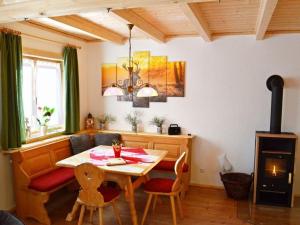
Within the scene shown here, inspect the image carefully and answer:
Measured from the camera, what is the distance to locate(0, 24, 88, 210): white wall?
10.9 feet

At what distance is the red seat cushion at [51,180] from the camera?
321cm

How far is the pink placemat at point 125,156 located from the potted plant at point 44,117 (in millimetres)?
865

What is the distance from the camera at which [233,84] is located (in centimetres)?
426

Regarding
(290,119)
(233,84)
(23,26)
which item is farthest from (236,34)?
(23,26)

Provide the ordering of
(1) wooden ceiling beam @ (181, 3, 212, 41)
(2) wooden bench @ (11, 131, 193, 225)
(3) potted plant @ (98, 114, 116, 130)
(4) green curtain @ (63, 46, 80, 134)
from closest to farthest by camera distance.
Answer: (1) wooden ceiling beam @ (181, 3, 212, 41), (2) wooden bench @ (11, 131, 193, 225), (4) green curtain @ (63, 46, 80, 134), (3) potted plant @ (98, 114, 116, 130)

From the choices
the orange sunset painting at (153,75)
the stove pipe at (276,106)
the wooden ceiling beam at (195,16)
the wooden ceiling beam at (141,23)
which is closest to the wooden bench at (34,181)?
the orange sunset painting at (153,75)

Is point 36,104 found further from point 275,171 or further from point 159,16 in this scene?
point 275,171

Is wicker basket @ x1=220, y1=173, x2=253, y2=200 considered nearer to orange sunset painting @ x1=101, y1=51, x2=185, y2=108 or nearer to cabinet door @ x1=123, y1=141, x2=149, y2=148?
cabinet door @ x1=123, y1=141, x2=149, y2=148

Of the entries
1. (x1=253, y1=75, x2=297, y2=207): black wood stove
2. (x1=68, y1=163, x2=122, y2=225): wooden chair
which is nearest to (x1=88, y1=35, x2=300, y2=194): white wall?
(x1=253, y1=75, x2=297, y2=207): black wood stove

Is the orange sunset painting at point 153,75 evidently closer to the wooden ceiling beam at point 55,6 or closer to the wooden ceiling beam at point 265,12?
the wooden ceiling beam at point 265,12

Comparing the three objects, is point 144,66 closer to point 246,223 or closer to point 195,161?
point 195,161

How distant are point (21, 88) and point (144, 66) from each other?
203 cm

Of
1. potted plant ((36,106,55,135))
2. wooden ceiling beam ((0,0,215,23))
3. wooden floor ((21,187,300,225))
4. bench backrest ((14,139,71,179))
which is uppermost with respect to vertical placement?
wooden ceiling beam ((0,0,215,23))

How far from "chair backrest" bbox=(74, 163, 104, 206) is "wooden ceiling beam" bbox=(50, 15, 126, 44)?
1.73m
